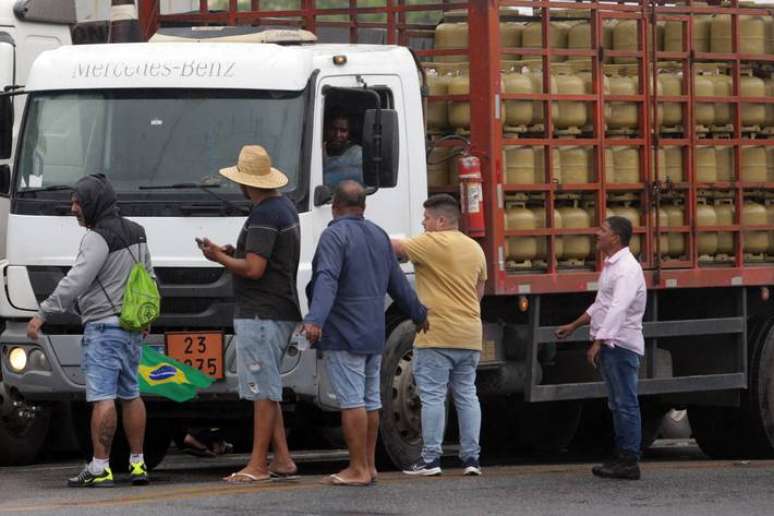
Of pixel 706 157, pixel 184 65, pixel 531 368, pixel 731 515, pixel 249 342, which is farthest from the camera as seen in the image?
pixel 706 157

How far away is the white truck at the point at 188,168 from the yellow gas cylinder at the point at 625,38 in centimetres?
202

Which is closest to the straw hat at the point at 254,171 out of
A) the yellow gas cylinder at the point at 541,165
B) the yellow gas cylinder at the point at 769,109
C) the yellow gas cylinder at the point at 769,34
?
the yellow gas cylinder at the point at 541,165

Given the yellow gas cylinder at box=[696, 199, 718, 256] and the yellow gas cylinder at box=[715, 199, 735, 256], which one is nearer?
the yellow gas cylinder at box=[696, 199, 718, 256]

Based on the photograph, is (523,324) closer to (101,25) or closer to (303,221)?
(303,221)

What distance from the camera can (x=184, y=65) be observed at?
12.5 metres

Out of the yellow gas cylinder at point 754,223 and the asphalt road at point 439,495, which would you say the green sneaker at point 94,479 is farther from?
the yellow gas cylinder at point 754,223

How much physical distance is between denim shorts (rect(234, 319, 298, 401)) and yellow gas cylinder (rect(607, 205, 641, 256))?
328 centimetres

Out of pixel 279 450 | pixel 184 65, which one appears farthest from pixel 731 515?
pixel 184 65

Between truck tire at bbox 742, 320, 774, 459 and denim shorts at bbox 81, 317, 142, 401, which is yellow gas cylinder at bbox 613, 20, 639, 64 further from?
denim shorts at bbox 81, 317, 142, 401

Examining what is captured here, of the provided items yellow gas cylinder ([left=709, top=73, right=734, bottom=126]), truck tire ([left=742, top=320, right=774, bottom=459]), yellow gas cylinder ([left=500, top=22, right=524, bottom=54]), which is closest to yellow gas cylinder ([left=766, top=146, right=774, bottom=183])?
yellow gas cylinder ([left=709, top=73, right=734, bottom=126])

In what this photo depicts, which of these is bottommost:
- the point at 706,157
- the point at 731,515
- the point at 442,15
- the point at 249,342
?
the point at 731,515

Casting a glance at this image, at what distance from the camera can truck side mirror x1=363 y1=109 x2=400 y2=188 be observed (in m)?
12.3

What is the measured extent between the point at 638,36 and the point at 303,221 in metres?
3.20

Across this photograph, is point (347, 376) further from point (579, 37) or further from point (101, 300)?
point (579, 37)
